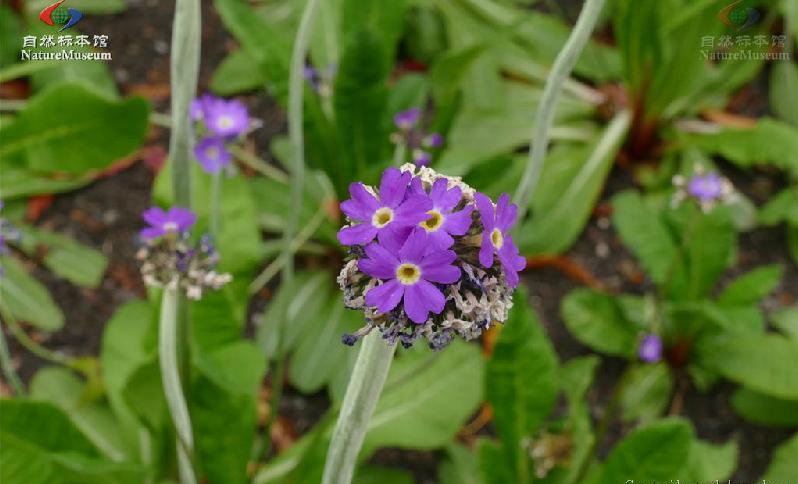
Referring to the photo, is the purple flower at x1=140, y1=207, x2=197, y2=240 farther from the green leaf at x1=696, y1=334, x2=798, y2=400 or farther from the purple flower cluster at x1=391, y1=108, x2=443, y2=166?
the green leaf at x1=696, y1=334, x2=798, y2=400

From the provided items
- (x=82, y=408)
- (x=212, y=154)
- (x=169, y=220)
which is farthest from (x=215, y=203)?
(x=82, y=408)

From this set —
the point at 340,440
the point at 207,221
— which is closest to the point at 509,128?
the point at 207,221

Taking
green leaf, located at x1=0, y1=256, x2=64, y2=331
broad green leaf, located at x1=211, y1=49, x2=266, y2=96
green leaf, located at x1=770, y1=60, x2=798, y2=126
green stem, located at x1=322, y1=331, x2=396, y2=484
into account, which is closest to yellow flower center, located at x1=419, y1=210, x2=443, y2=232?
green stem, located at x1=322, y1=331, x2=396, y2=484

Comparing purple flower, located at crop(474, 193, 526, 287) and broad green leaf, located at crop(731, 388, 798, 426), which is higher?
purple flower, located at crop(474, 193, 526, 287)

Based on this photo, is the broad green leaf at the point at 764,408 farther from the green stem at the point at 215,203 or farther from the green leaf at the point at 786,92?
the green stem at the point at 215,203

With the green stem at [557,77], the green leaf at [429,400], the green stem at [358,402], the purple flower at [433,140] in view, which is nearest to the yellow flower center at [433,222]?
Result: the green stem at [358,402]

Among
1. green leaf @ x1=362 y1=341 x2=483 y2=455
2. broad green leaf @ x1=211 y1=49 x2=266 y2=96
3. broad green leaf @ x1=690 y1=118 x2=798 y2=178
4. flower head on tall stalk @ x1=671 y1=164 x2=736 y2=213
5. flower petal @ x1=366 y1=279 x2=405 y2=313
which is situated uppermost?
flower petal @ x1=366 y1=279 x2=405 y2=313
